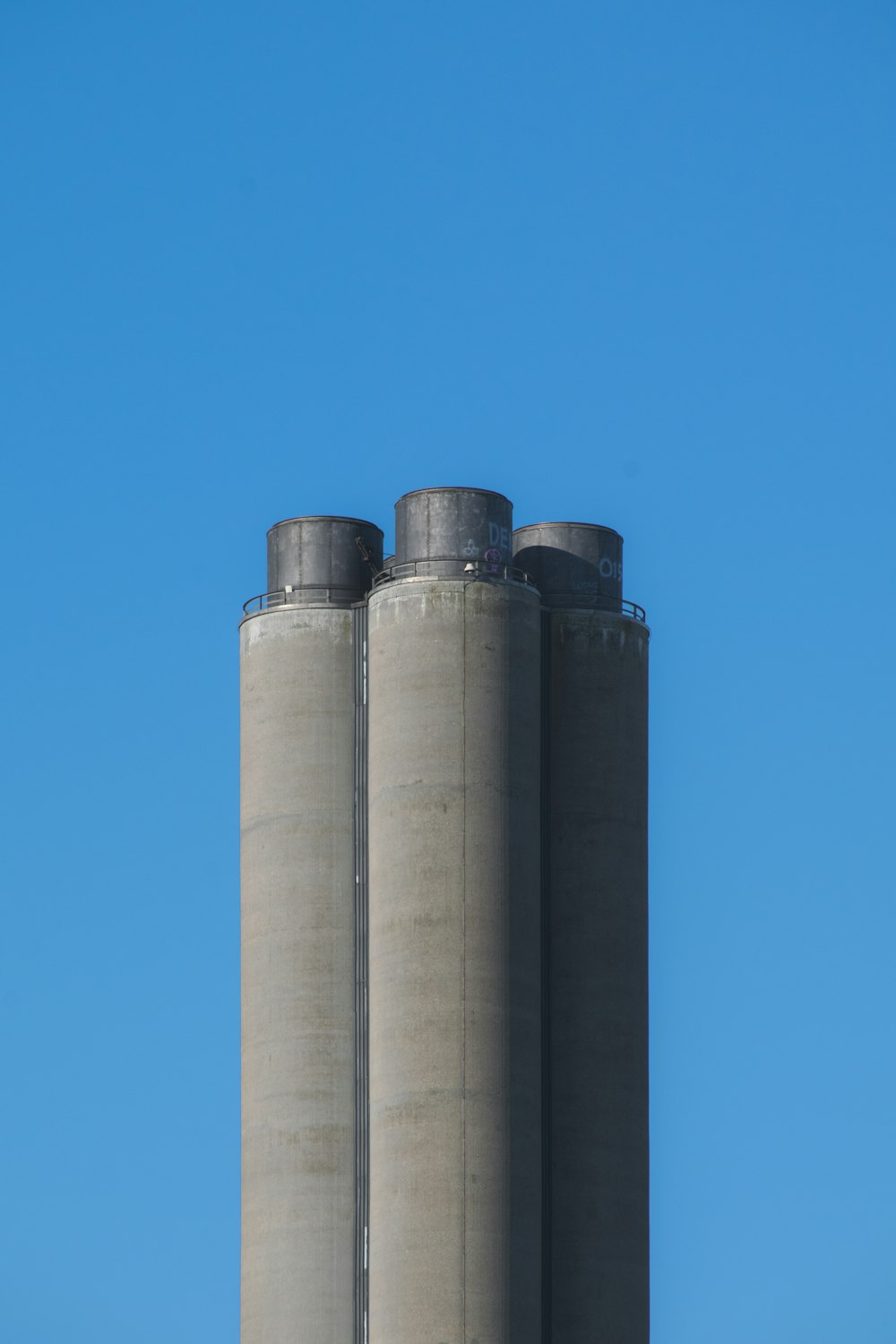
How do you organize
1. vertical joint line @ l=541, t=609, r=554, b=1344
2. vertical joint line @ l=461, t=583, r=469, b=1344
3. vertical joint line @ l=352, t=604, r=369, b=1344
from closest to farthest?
vertical joint line @ l=461, t=583, r=469, b=1344 < vertical joint line @ l=352, t=604, r=369, b=1344 < vertical joint line @ l=541, t=609, r=554, b=1344

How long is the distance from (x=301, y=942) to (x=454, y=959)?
19.4 feet

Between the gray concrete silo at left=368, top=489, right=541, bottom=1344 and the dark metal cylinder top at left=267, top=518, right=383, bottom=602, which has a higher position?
the dark metal cylinder top at left=267, top=518, right=383, bottom=602

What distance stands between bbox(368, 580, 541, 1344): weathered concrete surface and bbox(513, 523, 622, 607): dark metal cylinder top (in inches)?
189

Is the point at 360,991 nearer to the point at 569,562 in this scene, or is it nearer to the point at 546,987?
the point at 546,987

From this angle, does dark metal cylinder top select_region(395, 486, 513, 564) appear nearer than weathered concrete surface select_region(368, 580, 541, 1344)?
No

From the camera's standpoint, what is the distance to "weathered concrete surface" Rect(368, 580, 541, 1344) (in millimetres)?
73125

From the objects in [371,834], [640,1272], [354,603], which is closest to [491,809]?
[371,834]

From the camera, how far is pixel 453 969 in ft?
244

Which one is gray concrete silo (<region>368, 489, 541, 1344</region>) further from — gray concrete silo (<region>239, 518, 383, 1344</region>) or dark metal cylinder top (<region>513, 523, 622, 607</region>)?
dark metal cylinder top (<region>513, 523, 622, 607</region>)

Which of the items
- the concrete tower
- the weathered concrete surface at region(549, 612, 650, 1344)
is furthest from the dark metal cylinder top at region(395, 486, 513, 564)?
the weathered concrete surface at region(549, 612, 650, 1344)

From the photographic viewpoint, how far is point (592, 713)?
8038 cm

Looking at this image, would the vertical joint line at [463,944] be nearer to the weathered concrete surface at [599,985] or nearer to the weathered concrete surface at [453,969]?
the weathered concrete surface at [453,969]

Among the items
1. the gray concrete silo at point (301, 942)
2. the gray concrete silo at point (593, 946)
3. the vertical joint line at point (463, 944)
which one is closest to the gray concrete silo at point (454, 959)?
the vertical joint line at point (463, 944)

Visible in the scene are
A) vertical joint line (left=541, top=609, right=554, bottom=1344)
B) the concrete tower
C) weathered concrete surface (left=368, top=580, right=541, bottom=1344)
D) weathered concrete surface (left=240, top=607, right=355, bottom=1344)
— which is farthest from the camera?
vertical joint line (left=541, top=609, right=554, bottom=1344)
